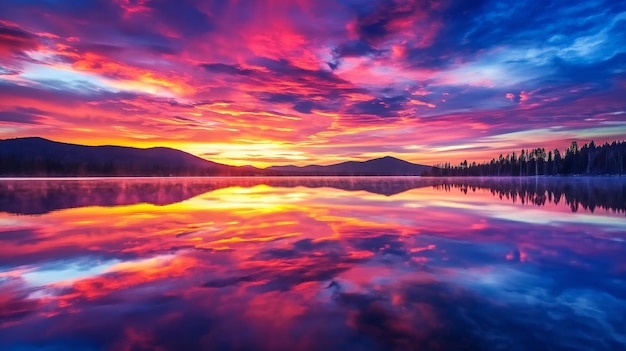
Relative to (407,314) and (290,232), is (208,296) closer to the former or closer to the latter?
(407,314)

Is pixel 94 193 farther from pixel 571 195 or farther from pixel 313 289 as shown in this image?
pixel 571 195

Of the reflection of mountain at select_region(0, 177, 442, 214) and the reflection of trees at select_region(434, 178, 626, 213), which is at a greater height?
the reflection of trees at select_region(434, 178, 626, 213)

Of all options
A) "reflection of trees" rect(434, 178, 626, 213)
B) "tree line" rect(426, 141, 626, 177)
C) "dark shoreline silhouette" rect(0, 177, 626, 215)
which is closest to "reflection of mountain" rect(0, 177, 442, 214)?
"dark shoreline silhouette" rect(0, 177, 626, 215)

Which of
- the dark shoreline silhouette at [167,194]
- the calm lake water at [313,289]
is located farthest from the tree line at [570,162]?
the calm lake water at [313,289]

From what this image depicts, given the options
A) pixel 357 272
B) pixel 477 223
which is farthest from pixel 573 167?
pixel 357 272

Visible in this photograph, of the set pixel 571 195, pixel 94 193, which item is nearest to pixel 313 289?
pixel 94 193

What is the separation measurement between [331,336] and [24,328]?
4354 mm

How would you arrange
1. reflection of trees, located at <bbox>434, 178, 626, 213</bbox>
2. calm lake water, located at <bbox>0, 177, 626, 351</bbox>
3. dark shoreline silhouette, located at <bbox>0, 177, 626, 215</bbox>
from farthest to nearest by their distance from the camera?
dark shoreline silhouette, located at <bbox>0, 177, 626, 215</bbox> → reflection of trees, located at <bbox>434, 178, 626, 213</bbox> → calm lake water, located at <bbox>0, 177, 626, 351</bbox>

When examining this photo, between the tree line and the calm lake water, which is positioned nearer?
the calm lake water

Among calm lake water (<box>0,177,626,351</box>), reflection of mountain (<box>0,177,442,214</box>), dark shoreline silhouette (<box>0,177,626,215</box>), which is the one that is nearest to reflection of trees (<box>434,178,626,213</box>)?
dark shoreline silhouette (<box>0,177,626,215</box>)

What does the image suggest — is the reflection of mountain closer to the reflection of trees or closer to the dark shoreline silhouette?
the dark shoreline silhouette

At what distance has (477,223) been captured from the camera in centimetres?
1395

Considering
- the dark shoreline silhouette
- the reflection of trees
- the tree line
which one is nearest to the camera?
the reflection of trees

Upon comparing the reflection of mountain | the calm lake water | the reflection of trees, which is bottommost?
the reflection of mountain
